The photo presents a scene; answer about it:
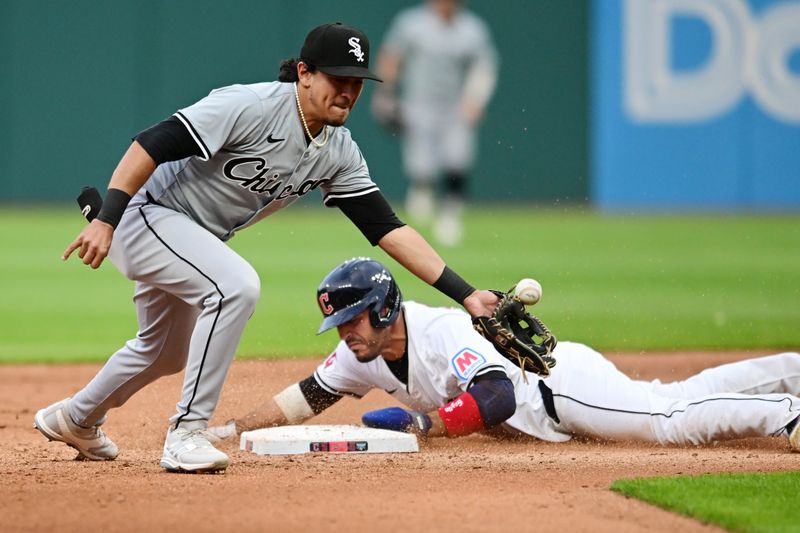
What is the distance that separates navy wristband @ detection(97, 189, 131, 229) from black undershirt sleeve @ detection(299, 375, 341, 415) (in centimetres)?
164

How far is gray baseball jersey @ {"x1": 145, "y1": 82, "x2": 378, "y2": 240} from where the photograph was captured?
471 cm

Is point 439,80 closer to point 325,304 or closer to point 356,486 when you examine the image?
point 325,304

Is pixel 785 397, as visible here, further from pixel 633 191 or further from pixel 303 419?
pixel 633 191

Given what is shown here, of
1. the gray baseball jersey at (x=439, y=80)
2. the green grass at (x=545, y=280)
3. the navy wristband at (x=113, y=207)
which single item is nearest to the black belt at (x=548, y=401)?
the navy wristband at (x=113, y=207)

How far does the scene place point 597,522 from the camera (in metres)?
4.03

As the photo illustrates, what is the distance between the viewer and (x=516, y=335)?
203 inches

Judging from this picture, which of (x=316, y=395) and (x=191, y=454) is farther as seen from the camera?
(x=316, y=395)

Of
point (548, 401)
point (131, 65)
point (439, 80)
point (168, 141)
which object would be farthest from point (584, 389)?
point (131, 65)

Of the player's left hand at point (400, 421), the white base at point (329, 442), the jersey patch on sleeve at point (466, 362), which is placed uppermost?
the jersey patch on sleeve at point (466, 362)

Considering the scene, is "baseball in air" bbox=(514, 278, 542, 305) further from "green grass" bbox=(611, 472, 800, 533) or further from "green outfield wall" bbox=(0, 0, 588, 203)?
"green outfield wall" bbox=(0, 0, 588, 203)

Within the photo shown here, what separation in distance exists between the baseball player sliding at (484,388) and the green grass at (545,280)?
9.87 feet

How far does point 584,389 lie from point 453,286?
2.83 feet

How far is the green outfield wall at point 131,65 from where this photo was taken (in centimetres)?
1889

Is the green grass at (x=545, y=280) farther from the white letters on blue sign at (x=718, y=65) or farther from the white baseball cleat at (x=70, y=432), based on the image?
the white baseball cleat at (x=70, y=432)
